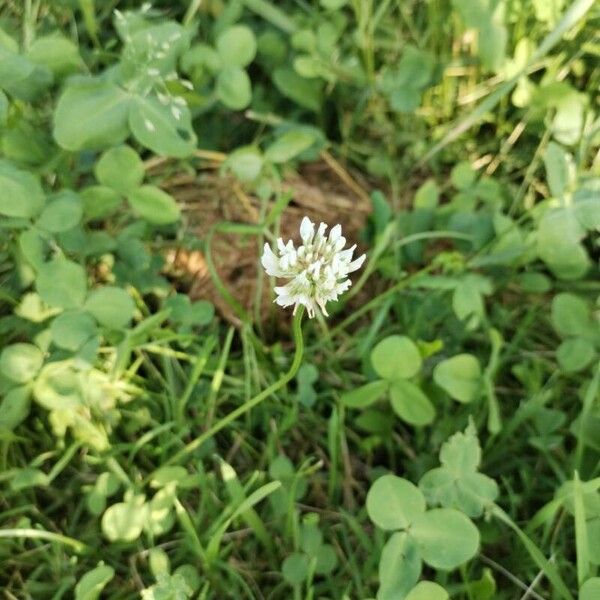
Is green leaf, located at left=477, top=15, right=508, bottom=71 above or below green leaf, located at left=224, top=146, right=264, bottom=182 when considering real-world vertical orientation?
above

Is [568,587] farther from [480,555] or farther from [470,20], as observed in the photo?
[470,20]

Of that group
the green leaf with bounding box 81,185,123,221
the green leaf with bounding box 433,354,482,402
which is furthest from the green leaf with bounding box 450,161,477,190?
the green leaf with bounding box 81,185,123,221

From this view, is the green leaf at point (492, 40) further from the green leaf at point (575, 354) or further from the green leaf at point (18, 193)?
the green leaf at point (18, 193)

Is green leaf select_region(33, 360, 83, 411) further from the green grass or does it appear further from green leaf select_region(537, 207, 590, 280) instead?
green leaf select_region(537, 207, 590, 280)

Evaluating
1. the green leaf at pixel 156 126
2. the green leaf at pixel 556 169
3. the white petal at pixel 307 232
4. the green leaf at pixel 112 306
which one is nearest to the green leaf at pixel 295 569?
the green leaf at pixel 112 306

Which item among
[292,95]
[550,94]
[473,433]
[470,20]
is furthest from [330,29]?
[473,433]

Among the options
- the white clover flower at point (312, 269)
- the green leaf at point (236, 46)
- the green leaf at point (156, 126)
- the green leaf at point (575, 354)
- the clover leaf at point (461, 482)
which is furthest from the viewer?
the green leaf at point (236, 46)
